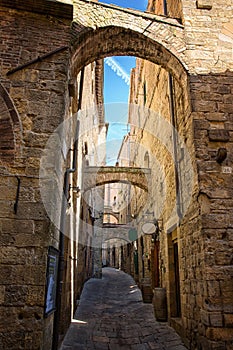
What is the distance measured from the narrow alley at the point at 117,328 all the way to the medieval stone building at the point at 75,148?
0.44 metres

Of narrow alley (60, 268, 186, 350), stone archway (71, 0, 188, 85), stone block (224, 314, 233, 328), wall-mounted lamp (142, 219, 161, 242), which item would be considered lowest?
narrow alley (60, 268, 186, 350)

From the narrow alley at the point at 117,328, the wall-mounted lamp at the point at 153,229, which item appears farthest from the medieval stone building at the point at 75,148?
the wall-mounted lamp at the point at 153,229

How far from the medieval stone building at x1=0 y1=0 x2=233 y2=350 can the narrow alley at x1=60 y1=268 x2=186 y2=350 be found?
438 mm

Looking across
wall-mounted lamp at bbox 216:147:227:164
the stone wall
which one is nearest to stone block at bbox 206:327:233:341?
the stone wall

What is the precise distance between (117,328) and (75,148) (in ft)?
12.8

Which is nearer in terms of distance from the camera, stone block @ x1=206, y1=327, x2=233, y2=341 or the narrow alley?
stone block @ x1=206, y1=327, x2=233, y2=341

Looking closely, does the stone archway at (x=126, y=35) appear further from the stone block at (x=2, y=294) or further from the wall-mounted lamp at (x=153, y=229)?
the wall-mounted lamp at (x=153, y=229)

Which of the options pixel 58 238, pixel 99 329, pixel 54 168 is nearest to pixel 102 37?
pixel 54 168

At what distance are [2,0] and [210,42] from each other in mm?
3687

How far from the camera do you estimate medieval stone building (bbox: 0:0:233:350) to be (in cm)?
307

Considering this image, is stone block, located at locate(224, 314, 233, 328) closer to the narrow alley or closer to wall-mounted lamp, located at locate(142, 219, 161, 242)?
the narrow alley

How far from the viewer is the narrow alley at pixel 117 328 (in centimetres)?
480

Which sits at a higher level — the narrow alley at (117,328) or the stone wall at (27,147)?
the stone wall at (27,147)

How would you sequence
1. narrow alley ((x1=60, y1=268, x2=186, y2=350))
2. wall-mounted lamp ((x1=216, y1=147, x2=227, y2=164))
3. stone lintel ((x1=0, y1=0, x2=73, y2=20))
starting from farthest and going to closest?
1. narrow alley ((x1=60, y1=268, x2=186, y2=350))
2. wall-mounted lamp ((x1=216, y1=147, x2=227, y2=164))
3. stone lintel ((x1=0, y1=0, x2=73, y2=20))
